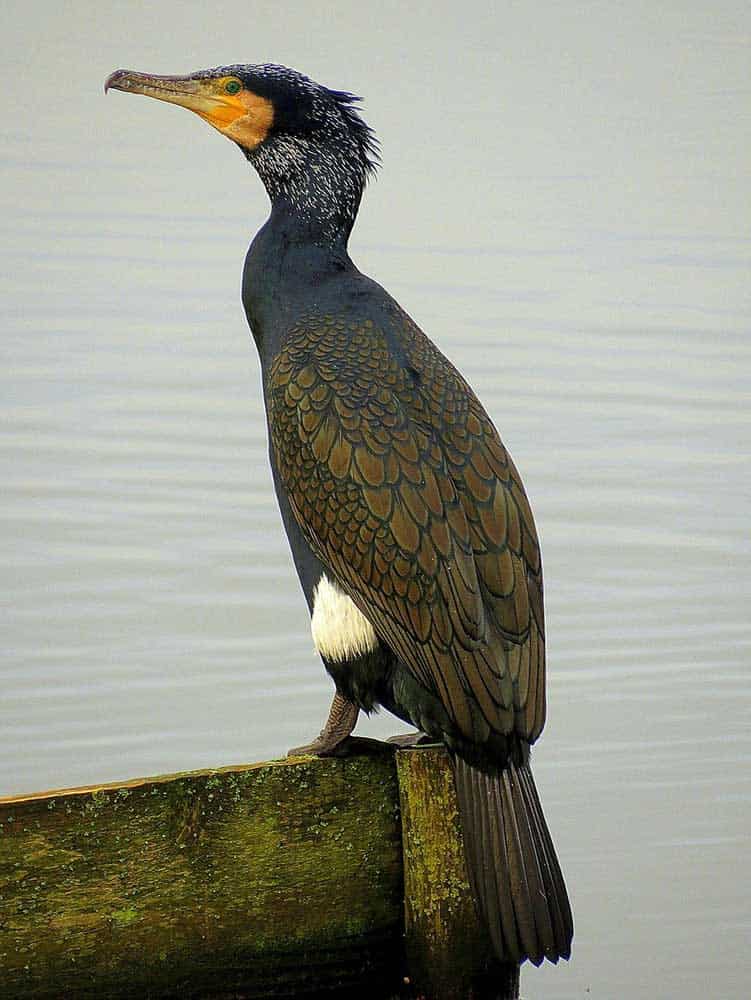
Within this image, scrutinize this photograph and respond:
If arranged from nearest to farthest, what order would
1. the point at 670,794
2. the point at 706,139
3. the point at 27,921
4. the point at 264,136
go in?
the point at 27,921
the point at 264,136
the point at 670,794
the point at 706,139

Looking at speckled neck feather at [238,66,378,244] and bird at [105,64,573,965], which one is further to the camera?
speckled neck feather at [238,66,378,244]

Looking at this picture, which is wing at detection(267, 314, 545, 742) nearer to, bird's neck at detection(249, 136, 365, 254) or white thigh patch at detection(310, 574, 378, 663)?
white thigh patch at detection(310, 574, 378, 663)

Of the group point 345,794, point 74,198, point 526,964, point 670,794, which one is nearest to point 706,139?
point 74,198

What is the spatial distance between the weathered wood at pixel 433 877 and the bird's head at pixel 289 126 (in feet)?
4.23

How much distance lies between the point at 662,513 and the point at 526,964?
10.5 feet

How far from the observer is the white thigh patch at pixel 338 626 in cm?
398

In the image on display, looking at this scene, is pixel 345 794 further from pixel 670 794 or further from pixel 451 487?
pixel 670 794

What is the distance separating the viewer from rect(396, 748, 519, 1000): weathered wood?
371cm

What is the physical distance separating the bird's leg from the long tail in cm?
34

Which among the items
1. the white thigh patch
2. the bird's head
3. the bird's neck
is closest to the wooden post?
the white thigh patch

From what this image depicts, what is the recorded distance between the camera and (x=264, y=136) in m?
4.44

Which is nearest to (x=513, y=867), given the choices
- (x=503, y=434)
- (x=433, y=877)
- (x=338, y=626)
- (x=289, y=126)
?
(x=433, y=877)

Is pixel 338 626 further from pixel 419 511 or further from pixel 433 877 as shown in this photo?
pixel 433 877

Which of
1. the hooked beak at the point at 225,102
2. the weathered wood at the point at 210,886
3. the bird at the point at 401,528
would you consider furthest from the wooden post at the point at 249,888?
the hooked beak at the point at 225,102
